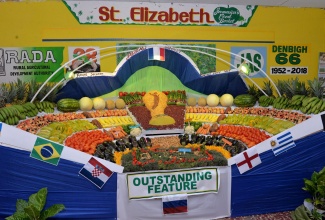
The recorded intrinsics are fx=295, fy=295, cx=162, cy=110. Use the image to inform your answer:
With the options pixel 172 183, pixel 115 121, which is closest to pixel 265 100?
pixel 115 121

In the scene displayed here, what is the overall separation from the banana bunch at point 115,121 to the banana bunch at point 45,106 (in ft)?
3.30

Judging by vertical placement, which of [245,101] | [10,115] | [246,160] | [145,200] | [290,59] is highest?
[290,59]

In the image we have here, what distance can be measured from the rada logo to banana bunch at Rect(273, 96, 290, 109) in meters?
1.32

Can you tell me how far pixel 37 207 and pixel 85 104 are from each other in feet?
9.92

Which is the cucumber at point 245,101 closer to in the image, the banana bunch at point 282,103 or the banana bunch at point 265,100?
the banana bunch at point 265,100

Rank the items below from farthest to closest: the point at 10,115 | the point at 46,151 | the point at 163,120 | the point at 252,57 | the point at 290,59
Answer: the point at 290,59
the point at 252,57
the point at 163,120
the point at 10,115
the point at 46,151

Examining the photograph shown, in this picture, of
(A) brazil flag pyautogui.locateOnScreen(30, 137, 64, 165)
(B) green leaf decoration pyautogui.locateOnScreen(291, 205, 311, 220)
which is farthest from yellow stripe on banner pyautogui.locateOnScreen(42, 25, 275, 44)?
(B) green leaf decoration pyautogui.locateOnScreen(291, 205, 311, 220)

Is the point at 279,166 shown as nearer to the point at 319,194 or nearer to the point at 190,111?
the point at 319,194

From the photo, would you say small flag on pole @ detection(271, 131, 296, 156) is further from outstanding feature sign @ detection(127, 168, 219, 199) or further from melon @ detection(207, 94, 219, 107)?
melon @ detection(207, 94, 219, 107)

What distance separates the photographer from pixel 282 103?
605 centimetres

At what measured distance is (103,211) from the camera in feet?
12.6

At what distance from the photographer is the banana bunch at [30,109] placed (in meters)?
5.45

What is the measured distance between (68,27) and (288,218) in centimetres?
576

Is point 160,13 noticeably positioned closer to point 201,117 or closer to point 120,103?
point 120,103
